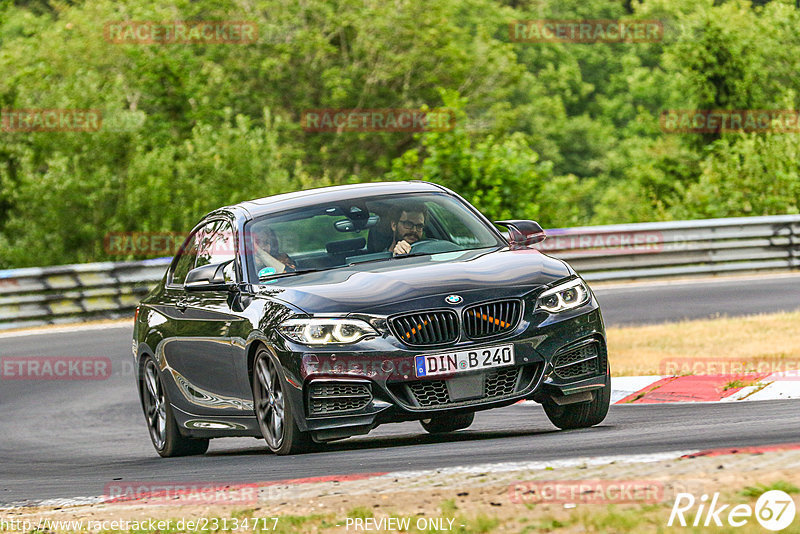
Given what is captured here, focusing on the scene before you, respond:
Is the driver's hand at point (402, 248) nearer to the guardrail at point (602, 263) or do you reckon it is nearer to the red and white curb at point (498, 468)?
the red and white curb at point (498, 468)

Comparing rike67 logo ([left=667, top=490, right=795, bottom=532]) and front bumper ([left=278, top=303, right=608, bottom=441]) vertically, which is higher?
rike67 logo ([left=667, top=490, right=795, bottom=532])

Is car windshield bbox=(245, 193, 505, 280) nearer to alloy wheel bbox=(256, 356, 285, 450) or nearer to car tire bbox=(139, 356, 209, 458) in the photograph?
alloy wheel bbox=(256, 356, 285, 450)

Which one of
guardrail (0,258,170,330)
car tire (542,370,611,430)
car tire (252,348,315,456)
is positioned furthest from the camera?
guardrail (0,258,170,330)

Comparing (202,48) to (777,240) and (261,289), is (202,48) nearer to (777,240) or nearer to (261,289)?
(777,240)

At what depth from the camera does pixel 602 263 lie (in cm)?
2167

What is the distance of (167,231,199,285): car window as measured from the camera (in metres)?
9.62

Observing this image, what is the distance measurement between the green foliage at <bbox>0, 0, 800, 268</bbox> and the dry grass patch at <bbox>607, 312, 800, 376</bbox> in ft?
28.4

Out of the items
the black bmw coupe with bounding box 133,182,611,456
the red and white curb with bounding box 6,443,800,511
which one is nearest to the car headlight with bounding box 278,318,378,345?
the black bmw coupe with bounding box 133,182,611,456

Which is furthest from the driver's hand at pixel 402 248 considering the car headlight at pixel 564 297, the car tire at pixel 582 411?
the car tire at pixel 582 411

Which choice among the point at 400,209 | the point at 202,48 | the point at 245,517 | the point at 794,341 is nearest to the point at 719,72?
the point at 202,48

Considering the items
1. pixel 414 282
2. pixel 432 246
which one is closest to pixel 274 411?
pixel 414 282

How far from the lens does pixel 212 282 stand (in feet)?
27.9

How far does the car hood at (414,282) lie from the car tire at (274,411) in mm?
392

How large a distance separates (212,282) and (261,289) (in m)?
0.48
